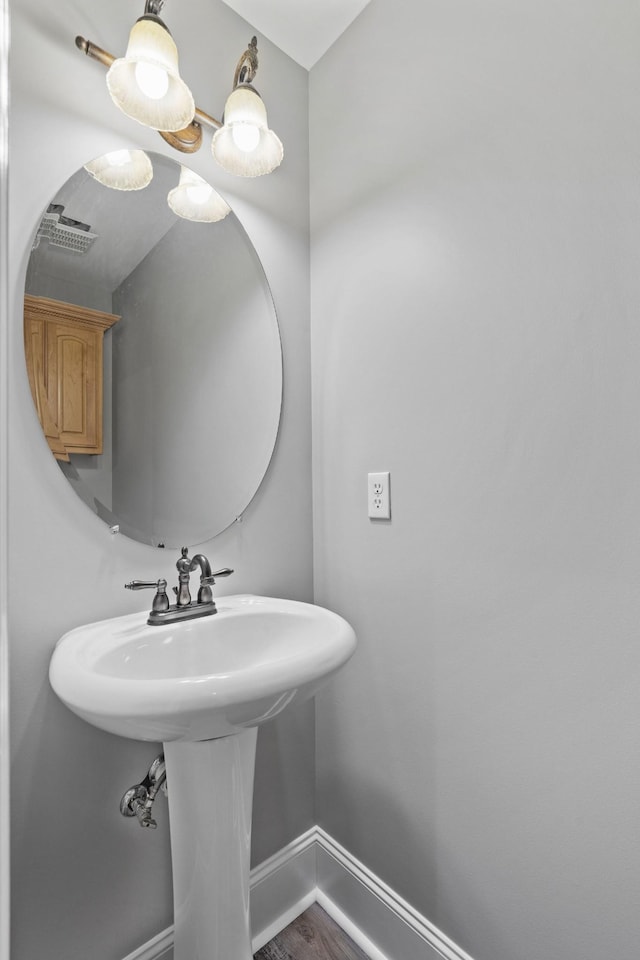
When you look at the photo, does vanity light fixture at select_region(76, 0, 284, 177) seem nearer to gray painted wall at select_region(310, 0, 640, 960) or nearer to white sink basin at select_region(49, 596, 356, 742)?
gray painted wall at select_region(310, 0, 640, 960)

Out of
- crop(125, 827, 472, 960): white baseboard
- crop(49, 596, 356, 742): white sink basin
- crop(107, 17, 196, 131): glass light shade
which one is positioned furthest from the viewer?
crop(125, 827, 472, 960): white baseboard

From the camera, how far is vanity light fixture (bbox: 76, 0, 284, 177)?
929mm

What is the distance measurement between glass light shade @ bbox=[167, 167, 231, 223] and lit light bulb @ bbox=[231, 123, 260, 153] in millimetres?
126

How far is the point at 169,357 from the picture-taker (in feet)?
3.76

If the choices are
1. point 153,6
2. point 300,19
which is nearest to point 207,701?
point 153,6

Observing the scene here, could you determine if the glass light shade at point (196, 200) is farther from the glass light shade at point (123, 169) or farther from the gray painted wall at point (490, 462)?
the gray painted wall at point (490, 462)

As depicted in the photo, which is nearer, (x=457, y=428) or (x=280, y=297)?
(x=457, y=428)

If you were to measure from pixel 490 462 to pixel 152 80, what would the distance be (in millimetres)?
1035

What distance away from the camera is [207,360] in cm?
122

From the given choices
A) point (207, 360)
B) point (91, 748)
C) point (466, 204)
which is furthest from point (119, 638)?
point (466, 204)

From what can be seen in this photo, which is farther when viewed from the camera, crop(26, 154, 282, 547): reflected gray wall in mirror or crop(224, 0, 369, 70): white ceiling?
crop(224, 0, 369, 70): white ceiling

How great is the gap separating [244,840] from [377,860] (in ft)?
1.50

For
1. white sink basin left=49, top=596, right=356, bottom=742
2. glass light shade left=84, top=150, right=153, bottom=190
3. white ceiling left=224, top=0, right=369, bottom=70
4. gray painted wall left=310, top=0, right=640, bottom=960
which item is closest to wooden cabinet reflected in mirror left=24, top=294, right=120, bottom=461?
glass light shade left=84, top=150, right=153, bottom=190

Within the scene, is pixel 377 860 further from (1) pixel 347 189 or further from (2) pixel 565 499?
(1) pixel 347 189
